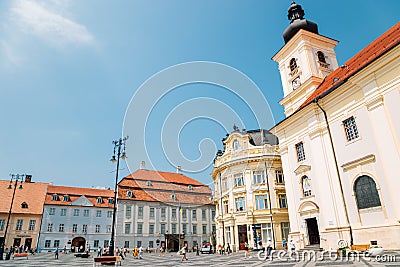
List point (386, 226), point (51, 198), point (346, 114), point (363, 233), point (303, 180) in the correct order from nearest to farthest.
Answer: point (386, 226) → point (363, 233) → point (346, 114) → point (303, 180) → point (51, 198)

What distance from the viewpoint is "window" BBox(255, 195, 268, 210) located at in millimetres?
34781

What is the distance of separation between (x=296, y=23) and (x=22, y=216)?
173 feet

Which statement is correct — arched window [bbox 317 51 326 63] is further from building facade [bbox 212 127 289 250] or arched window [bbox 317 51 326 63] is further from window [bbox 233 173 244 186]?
window [bbox 233 173 244 186]

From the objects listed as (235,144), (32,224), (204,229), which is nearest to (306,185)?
(235,144)

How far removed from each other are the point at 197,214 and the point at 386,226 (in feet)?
140

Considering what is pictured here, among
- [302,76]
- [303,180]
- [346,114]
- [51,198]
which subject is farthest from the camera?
[51,198]

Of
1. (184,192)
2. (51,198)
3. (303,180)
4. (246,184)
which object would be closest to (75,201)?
(51,198)

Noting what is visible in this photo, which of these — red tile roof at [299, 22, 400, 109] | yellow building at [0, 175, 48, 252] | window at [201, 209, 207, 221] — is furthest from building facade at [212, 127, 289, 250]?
yellow building at [0, 175, 48, 252]

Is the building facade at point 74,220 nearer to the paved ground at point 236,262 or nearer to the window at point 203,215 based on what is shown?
the window at point 203,215

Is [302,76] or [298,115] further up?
[302,76]

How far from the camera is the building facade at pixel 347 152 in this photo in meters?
17.2

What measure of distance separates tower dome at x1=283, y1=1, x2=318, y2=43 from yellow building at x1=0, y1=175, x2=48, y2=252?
49.8 metres

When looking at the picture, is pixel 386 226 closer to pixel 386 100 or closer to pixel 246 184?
pixel 386 100

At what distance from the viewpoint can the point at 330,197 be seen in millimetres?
21141
